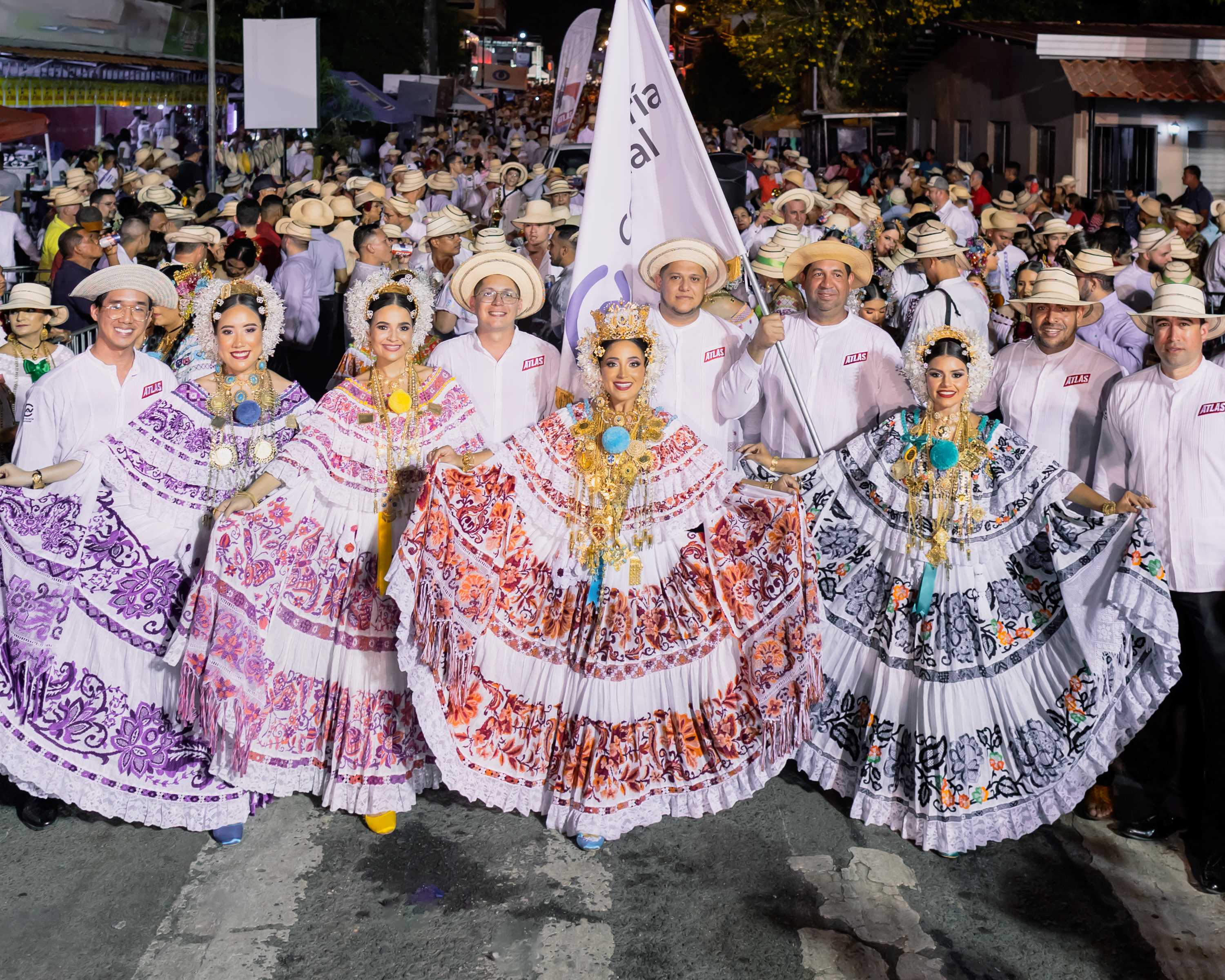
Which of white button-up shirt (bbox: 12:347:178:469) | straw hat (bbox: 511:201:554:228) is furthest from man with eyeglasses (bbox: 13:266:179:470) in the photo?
straw hat (bbox: 511:201:554:228)

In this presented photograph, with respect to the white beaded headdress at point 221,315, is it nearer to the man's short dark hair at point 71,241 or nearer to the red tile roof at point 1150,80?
the man's short dark hair at point 71,241

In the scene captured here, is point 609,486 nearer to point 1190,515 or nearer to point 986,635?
point 986,635

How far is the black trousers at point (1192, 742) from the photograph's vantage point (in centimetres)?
534

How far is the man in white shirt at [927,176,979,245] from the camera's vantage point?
15375 millimetres

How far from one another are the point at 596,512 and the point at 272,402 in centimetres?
150

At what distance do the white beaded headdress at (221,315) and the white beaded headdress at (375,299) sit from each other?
320 mm

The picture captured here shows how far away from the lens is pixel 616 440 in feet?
17.6

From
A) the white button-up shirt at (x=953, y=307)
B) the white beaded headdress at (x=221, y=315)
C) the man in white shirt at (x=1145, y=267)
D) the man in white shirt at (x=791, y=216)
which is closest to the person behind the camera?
the white beaded headdress at (x=221, y=315)

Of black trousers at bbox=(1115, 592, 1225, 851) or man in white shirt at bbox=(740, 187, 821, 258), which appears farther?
man in white shirt at bbox=(740, 187, 821, 258)

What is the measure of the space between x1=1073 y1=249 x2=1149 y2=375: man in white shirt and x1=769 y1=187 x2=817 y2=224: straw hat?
3.51m

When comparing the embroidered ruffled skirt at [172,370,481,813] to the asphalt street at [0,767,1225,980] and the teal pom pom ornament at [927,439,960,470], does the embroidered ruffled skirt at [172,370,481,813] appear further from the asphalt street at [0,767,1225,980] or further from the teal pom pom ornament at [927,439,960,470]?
the teal pom pom ornament at [927,439,960,470]

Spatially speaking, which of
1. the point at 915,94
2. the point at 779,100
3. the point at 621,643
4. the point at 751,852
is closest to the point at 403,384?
the point at 621,643

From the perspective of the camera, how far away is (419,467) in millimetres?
5715

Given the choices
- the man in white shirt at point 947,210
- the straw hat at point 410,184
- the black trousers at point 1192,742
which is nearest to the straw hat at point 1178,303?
the black trousers at point 1192,742
